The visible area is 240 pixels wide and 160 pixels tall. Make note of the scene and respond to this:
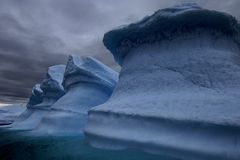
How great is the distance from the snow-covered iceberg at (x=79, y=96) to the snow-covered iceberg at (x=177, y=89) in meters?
→ 2.04

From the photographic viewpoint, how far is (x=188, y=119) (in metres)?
2.60

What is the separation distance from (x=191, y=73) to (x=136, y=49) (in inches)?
60.1

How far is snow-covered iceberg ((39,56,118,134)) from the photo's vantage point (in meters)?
6.30

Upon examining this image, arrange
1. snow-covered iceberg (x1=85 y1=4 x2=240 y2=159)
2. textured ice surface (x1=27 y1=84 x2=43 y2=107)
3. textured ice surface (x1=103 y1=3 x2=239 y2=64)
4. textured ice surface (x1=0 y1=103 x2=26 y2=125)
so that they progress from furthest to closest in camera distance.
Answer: textured ice surface (x1=0 y1=103 x2=26 y2=125) < textured ice surface (x1=27 y1=84 x2=43 y2=107) < textured ice surface (x1=103 y1=3 x2=239 y2=64) < snow-covered iceberg (x1=85 y1=4 x2=240 y2=159)

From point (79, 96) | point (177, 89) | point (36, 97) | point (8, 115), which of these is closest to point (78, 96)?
point (79, 96)

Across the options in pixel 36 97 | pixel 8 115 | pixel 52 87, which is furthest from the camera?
pixel 8 115

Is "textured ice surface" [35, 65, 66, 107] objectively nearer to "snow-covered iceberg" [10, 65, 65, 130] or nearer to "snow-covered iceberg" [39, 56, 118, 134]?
"snow-covered iceberg" [10, 65, 65, 130]

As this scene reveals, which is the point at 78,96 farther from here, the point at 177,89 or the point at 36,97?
the point at 36,97

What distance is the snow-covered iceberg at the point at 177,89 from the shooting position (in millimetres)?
2508

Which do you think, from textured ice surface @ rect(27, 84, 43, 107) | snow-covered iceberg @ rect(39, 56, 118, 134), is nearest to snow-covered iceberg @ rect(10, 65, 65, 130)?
textured ice surface @ rect(27, 84, 43, 107)

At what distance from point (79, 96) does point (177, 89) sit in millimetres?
3938

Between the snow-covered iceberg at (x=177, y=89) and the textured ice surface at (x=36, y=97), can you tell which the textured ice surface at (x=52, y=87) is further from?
the snow-covered iceberg at (x=177, y=89)

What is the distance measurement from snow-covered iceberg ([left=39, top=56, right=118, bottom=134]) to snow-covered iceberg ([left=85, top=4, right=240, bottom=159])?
2042mm

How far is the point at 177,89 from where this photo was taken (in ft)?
11.1
